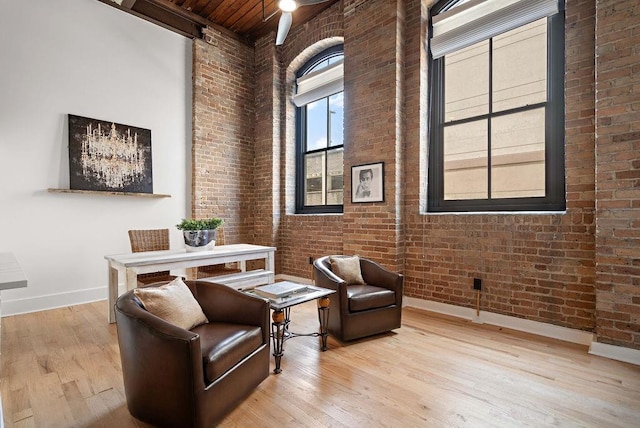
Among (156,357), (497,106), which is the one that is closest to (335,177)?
(497,106)

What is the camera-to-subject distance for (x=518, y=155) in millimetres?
3346

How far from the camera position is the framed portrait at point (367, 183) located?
4.02 m

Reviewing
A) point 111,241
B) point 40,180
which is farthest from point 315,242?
point 40,180

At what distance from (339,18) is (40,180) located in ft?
14.0

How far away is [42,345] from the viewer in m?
2.81

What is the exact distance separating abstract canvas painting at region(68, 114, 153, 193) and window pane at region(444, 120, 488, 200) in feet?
12.8

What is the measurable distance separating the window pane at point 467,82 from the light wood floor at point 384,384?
7.75 ft

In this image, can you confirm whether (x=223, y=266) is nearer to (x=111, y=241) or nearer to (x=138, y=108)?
(x=111, y=241)

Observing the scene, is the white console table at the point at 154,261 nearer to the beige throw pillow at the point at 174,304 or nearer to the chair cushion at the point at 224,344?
the beige throw pillow at the point at 174,304

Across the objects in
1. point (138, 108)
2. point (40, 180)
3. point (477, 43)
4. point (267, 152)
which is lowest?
point (40, 180)

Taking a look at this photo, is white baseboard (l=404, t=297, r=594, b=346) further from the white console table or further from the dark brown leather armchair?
the white console table

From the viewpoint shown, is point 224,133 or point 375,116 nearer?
point 375,116

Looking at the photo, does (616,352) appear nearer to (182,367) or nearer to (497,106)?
(497,106)

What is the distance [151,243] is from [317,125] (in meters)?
2.98
